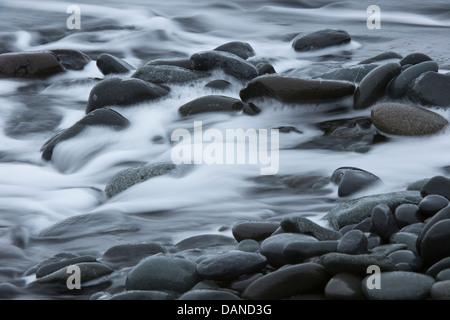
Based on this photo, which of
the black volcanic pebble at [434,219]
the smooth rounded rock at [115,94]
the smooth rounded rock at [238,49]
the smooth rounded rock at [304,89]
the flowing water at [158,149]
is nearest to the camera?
the black volcanic pebble at [434,219]

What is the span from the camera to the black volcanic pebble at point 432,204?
3.44 metres

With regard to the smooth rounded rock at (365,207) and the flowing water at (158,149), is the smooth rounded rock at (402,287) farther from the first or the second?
the flowing water at (158,149)

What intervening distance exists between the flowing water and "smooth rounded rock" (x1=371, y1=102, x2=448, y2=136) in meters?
0.09

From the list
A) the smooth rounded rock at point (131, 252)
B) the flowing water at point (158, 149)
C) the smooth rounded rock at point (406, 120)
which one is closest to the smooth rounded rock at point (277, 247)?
the smooth rounded rock at point (131, 252)

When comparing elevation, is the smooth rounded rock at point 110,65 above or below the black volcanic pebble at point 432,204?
above

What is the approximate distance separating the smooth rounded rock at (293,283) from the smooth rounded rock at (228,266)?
0.16m

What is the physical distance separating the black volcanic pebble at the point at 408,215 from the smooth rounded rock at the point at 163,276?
1014 millimetres

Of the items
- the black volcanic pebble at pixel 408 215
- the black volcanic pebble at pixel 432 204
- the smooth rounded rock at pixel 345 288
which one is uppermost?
the black volcanic pebble at pixel 432 204

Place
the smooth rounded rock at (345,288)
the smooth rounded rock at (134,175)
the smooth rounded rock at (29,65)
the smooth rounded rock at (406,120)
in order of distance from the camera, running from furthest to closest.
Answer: the smooth rounded rock at (29,65) < the smooth rounded rock at (406,120) < the smooth rounded rock at (134,175) < the smooth rounded rock at (345,288)

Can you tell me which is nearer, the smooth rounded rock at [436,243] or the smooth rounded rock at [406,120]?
the smooth rounded rock at [436,243]

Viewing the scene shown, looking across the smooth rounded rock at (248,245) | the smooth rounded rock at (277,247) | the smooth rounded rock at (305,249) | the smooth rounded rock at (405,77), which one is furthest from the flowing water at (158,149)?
the smooth rounded rock at (305,249)

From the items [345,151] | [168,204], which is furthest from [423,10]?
[168,204]
